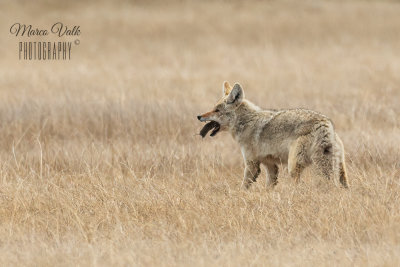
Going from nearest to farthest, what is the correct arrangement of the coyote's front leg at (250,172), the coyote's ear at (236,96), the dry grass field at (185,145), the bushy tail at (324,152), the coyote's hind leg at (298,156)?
1. the dry grass field at (185,145)
2. the bushy tail at (324,152)
3. the coyote's hind leg at (298,156)
4. the coyote's front leg at (250,172)
5. the coyote's ear at (236,96)

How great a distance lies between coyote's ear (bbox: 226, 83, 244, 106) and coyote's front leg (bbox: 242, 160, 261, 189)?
2.29 ft

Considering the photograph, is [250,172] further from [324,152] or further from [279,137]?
[324,152]

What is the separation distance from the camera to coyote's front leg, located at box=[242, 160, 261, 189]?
8.20 m

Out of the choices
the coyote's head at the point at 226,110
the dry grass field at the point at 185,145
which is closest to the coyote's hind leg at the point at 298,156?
the dry grass field at the point at 185,145

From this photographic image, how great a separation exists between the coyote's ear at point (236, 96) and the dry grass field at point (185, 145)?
34.9 inches

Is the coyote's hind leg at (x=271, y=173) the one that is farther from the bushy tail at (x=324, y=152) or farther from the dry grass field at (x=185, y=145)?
the bushy tail at (x=324, y=152)

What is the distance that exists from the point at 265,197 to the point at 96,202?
5.34 feet

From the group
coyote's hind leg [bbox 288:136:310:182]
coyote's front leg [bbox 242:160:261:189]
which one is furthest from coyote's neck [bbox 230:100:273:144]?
coyote's hind leg [bbox 288:136:310:182]

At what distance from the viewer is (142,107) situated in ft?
42.5

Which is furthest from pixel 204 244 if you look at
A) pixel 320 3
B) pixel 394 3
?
pixel 394 3

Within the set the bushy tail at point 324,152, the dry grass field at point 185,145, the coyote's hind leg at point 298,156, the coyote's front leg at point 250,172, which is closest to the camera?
the dry grass field at point 185,145

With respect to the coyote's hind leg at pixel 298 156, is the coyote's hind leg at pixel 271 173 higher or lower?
lower

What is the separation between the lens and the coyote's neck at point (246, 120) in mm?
8297

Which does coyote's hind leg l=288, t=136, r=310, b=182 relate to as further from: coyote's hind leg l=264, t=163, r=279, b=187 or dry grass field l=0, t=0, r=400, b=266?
coyote's hind leg l=264, t=163, r=279, b=187
